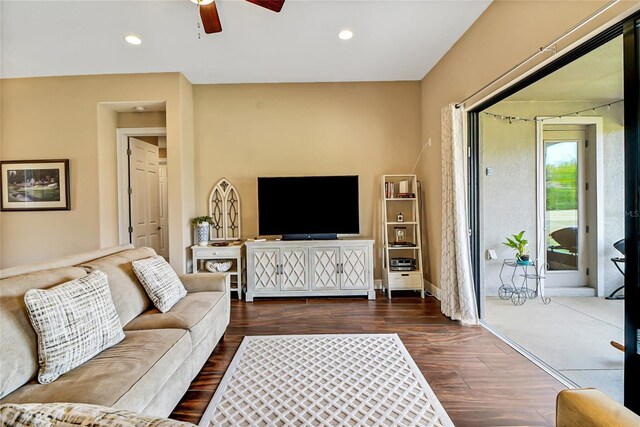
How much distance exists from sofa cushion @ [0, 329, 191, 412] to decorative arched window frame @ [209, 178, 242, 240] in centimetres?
258

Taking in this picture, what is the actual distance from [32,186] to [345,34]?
15.0 ft

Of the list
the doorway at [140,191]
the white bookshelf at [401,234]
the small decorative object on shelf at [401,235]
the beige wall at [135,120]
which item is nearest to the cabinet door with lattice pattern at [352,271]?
the white bookshelf at [401,234]

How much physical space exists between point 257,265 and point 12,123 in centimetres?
387

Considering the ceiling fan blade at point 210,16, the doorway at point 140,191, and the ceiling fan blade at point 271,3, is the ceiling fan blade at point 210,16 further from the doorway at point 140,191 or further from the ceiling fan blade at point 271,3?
the doorway at point 140,191

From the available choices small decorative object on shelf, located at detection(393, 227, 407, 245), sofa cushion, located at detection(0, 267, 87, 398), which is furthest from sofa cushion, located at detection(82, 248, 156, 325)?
small decorative object on shelf, located at detection(393, 227, 407, 245)

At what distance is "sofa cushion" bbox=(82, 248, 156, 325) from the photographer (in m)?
2.02

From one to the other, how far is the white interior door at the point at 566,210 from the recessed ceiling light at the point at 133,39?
5.25 m

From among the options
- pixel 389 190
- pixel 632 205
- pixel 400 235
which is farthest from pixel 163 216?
pixel 632 205

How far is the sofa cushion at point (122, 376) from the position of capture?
122 cm

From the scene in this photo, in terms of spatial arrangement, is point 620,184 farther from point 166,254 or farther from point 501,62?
point 166,254

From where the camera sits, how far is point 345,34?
3066mm

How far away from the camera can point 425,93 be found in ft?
13.7

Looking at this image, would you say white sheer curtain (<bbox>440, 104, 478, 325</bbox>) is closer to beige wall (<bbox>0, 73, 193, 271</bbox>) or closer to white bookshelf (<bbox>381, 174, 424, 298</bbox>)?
white bookshelf (<bbox>381, 174, 424, 298</bbox>)

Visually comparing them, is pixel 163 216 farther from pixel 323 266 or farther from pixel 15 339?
pixel 15 339
